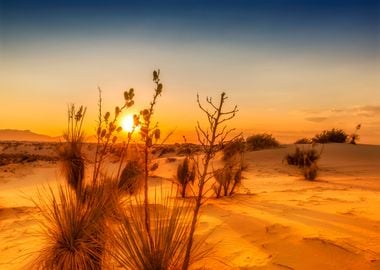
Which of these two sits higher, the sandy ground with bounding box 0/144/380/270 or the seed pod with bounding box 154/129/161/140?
the seed pod with bounding box 154/129/161/140

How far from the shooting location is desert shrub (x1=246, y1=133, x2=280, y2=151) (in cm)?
2478

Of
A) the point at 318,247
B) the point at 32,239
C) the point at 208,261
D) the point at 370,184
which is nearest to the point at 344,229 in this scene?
the point at 318,247

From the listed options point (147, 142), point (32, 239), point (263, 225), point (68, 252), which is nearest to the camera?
point (68, 252)

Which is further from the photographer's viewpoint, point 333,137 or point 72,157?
point 333,137

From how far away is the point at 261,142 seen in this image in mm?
25359

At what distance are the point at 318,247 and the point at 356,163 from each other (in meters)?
15.1

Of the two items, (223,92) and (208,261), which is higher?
(223,92)

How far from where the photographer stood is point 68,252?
11.4ft

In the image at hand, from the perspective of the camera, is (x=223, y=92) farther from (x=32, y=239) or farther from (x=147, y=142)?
(x=32, y=239)

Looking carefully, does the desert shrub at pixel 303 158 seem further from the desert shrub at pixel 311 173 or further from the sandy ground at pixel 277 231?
the sandy ground at pixel 277 231

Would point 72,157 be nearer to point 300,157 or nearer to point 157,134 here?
point 157,134

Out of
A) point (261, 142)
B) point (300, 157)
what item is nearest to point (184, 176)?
point (300, 157)

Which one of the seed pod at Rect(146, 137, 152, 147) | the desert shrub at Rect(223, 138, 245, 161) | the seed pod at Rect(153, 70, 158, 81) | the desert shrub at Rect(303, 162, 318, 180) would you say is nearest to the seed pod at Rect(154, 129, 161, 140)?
the seed pod at Rect(146, 137, 152, 147)

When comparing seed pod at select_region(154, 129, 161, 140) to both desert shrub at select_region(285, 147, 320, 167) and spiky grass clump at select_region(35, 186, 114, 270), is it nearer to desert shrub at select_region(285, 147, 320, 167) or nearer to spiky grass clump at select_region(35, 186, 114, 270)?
spiky grass clump at select_region(35, 186, 114, 270)
